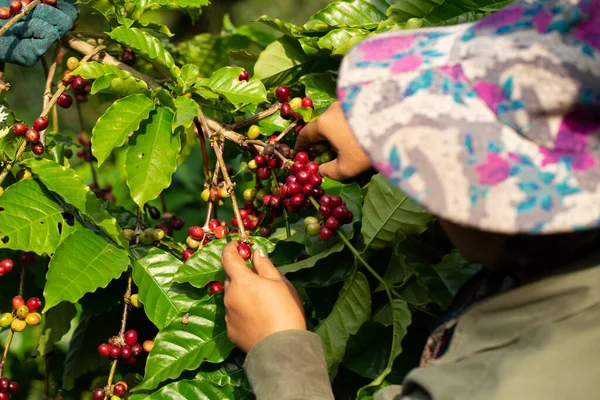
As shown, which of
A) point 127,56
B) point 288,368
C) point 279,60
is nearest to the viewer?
point 288,368

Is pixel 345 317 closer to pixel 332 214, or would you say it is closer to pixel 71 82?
pixel 332 214

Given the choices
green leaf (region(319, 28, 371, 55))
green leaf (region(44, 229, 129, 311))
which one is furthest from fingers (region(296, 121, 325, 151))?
green leaf (region(44, 229, 129, 311))

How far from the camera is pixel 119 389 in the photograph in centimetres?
168

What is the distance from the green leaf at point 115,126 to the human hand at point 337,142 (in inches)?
13.5

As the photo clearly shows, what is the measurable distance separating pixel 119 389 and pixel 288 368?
1.70 ft

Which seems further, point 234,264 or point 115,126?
point 115,126

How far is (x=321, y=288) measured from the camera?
1655 mm

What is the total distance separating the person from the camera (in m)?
0.99

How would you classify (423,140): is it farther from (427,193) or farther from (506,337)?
(506,337)

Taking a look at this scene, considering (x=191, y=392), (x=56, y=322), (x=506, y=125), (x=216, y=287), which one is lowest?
(x=56, y=322)

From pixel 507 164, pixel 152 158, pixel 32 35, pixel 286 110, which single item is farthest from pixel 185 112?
pixel 507 164

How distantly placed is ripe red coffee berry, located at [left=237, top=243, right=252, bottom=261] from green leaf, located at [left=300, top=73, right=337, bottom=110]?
1.33ft

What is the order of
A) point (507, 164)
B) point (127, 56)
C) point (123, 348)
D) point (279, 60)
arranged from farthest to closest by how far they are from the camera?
point (127, 56) → point (279, 60) → point (123, 348) → point (507, 164)

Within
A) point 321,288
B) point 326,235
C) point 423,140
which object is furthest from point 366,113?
point 321,288
